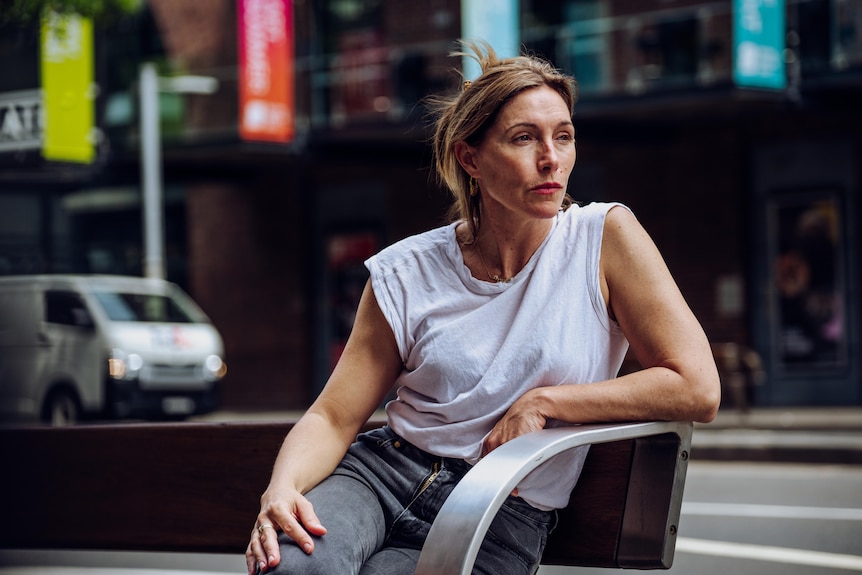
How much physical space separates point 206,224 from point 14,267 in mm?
19156

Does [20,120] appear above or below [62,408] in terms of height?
above

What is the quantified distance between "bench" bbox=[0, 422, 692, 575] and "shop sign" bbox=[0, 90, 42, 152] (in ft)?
7.68

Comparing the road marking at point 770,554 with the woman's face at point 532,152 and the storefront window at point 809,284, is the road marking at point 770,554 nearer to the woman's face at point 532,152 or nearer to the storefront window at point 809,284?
the woman's face at point 532,152

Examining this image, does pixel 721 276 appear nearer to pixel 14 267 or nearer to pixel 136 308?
pixel 136 308

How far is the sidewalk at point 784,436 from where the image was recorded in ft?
39.8

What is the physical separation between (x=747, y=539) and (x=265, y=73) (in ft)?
42.3

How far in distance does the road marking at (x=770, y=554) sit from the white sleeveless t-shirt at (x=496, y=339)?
14.6 ft

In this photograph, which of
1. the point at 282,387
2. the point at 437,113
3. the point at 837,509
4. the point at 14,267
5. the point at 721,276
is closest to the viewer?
the point at 437,113

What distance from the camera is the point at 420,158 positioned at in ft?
45.4

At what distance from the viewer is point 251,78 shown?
1878 centimetres

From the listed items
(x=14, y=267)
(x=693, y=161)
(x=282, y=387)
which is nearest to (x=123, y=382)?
A: (x=282, y=387)

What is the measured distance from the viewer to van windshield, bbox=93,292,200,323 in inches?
591

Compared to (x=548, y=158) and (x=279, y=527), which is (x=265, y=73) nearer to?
(x=548, y=158)

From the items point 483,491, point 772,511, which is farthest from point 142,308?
point 483,491
